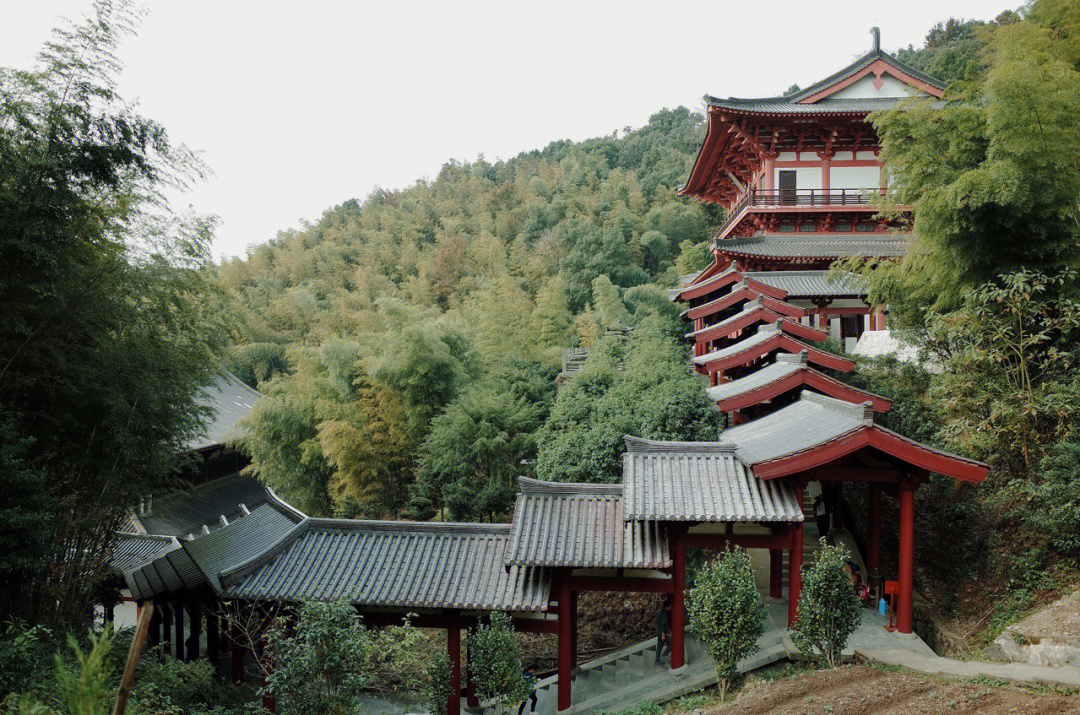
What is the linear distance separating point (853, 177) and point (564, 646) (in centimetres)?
1344

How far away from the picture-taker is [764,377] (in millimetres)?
10797

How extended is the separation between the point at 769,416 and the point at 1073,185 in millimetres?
4416

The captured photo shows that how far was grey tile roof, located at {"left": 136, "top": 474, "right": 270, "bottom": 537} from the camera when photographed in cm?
1388

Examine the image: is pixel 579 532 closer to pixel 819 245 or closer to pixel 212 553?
pixel 212 553

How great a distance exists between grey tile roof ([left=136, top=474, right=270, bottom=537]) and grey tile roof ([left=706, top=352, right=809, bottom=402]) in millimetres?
Answer: 8133

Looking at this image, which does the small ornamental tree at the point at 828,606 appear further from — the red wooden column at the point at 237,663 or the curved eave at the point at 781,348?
the red wooden column at the point at 237,663

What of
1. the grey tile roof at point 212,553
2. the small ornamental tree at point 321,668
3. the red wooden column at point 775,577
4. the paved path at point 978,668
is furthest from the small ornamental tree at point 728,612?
the grey tile roof at point 212,553

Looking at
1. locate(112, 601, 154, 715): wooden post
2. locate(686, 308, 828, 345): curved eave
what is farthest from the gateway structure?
locate(112, 601, 154, 715): wooden post

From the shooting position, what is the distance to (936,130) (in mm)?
9305

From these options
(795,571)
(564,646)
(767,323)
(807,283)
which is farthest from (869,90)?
(564,646)

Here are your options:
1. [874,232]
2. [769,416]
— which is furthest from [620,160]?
[769,416]

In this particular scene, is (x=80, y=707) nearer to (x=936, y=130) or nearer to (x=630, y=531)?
(x=630, y=531)

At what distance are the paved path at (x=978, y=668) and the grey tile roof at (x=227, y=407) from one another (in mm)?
13451

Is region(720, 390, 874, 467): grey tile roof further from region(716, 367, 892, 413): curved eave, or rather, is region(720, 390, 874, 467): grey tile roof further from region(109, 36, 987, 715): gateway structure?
region(716, 367, 892, 413): curved eave
